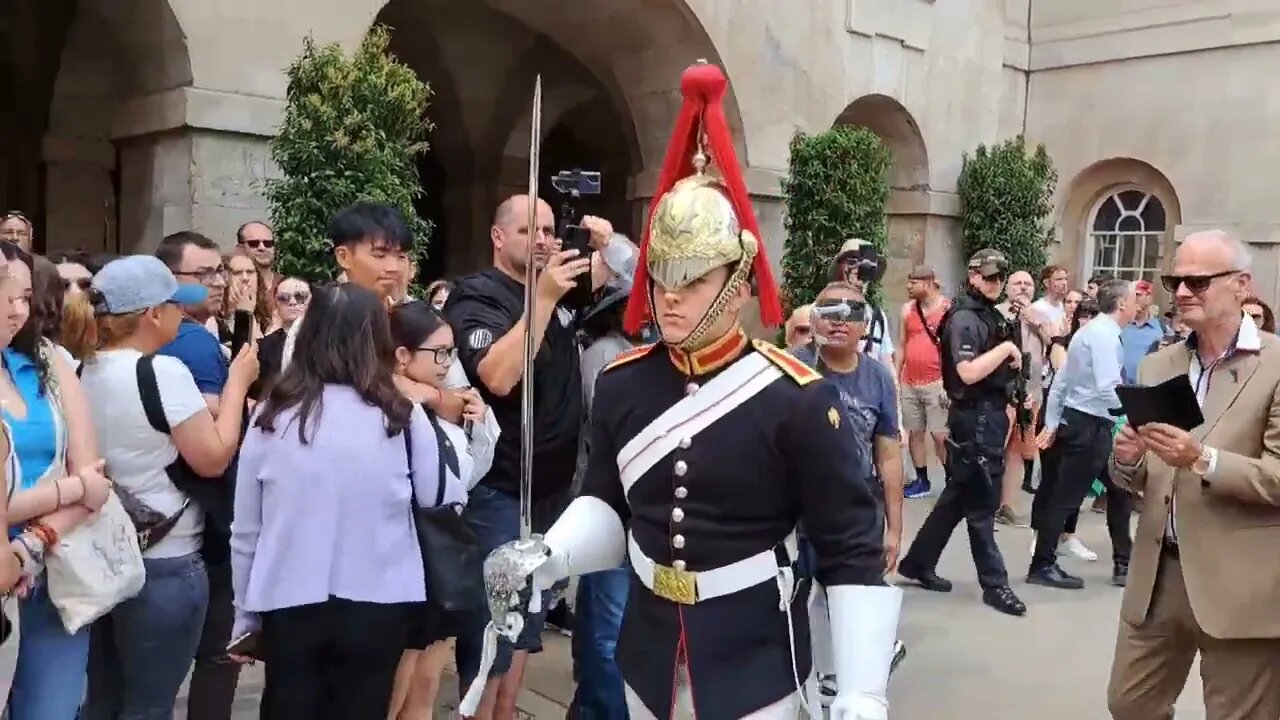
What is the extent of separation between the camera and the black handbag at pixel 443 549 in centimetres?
291

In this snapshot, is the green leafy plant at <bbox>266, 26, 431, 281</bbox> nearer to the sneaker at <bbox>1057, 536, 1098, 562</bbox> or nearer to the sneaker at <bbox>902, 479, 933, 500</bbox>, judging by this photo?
the sneaker at <bbox>1057, 536, 1098, 562</bbox>

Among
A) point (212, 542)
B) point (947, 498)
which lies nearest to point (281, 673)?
point (212, 542)

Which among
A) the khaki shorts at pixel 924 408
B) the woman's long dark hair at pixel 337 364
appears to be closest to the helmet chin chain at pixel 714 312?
the woman's long dark hair at pixel 337 364

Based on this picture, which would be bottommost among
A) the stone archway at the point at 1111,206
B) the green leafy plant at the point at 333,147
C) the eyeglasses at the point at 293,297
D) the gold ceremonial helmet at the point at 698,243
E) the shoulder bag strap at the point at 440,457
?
the shoulder bag strap at the point at 440,457

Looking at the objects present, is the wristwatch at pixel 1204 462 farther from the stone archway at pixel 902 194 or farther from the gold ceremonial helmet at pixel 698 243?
the stone archway at pixel 902 194

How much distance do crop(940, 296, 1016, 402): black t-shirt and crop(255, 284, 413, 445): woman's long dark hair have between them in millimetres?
3878

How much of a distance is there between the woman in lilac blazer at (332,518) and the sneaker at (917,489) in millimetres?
7006

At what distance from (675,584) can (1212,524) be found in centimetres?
179

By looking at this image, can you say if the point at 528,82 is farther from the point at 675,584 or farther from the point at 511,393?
the point at 675,584

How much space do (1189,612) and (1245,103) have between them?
40.6 feet

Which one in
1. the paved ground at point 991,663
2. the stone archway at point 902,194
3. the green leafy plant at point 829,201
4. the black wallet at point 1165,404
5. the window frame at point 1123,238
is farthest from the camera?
the window frame at point 1123,238

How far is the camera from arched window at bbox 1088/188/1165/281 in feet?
48.4

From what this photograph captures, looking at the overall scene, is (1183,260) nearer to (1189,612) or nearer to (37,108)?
(1189,612)

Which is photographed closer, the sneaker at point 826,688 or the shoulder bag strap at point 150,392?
the shoulder bag strap at point 150,392
